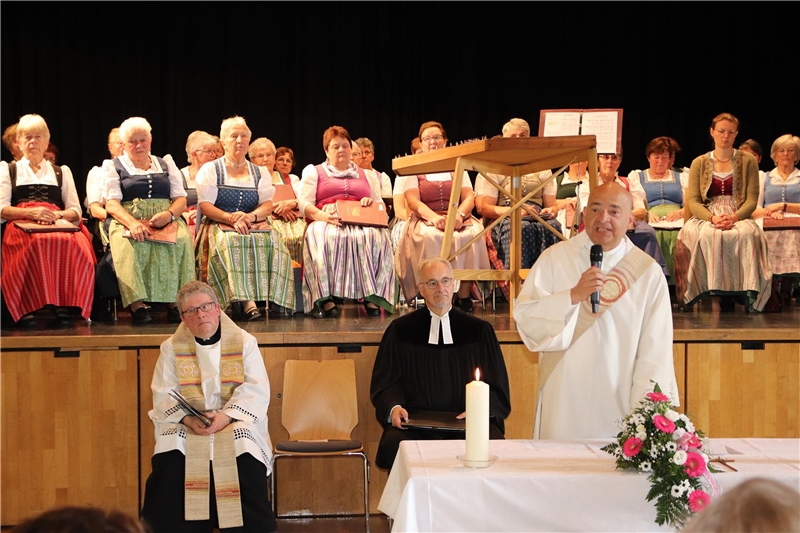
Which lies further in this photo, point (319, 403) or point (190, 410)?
point (319, 403)

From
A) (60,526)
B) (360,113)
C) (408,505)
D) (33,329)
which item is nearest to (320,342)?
(33,329)

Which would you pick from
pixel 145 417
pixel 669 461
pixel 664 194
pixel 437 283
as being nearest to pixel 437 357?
pixel 437 283

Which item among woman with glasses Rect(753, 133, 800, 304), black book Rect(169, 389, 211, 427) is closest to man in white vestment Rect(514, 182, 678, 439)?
black book Rect(169, 389, 211, 427)

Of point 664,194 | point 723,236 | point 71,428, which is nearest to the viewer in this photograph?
point 71,428

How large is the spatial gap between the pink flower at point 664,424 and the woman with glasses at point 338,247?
3613 millimetres

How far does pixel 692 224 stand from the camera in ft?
21.5

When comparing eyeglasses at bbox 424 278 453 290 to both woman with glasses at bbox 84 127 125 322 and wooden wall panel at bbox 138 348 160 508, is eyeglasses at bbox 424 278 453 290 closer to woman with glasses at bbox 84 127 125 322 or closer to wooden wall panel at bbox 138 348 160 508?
wooden wall panel at bbox 138 348 160 508

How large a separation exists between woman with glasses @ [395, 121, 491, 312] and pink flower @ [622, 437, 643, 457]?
375 cm

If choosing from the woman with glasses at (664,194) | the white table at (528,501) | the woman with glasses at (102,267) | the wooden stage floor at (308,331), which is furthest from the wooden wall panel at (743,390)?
the woman with glasses at (102,267)

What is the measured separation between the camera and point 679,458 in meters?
2.33

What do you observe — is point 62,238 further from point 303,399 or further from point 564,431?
point 564,431

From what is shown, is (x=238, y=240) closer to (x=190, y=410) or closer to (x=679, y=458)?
(x=190, y=410)

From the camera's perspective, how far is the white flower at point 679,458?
2324mm

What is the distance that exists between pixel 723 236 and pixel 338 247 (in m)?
2.68
